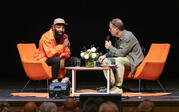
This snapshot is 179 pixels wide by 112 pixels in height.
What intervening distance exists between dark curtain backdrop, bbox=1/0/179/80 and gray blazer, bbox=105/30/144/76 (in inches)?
93.9

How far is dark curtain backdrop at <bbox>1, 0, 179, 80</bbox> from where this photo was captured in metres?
8.84

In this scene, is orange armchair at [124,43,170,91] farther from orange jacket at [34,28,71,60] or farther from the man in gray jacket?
orange jacket at [34,28,71,60]

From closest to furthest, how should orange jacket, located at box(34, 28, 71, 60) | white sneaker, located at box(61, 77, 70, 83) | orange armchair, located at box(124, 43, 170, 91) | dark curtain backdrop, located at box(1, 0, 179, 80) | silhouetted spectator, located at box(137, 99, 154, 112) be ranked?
silhouetted spectator, located at box(137, 99, 154, 112), orange armchair, located at box(124, 43, 170, 91), white sneaker, located at box(61, 77, 70, 83), orange jacket, located at box(34, 28, 71, 60), dark curtain backdrop, located at box(1, 0, 179, 80)

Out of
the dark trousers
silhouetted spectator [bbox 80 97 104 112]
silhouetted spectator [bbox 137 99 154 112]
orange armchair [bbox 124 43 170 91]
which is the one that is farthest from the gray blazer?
silhouetted spectator [bbox 137 99 154 112]

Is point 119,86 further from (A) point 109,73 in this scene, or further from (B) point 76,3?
(B) point 76,3

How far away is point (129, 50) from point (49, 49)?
4.08 ft

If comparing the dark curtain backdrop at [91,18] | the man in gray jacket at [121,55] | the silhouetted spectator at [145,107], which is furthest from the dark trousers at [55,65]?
the silhouetted spectator at [145,107]

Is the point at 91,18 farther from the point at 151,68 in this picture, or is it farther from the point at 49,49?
the point at 151,68

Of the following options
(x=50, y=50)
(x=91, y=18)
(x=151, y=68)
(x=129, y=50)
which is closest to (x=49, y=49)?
(x=50, y=50)

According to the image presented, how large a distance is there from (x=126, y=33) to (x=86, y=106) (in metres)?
3.30

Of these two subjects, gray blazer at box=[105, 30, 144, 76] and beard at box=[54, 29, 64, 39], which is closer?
gray blazer at box=[105, 30, 144, 76]

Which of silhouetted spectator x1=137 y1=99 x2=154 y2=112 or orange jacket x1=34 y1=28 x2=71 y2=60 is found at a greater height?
silhouetted spectator x1=137 y1=99 x2=154 y2=112

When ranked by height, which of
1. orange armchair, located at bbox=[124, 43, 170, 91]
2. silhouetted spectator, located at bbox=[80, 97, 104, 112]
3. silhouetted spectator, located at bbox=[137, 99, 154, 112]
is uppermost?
silhouetted spectator, located at bbox=[137, 99, 154, 112]

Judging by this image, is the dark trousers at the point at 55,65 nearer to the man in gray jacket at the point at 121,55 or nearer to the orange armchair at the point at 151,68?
the man in gray jacket at the point at 121,55
